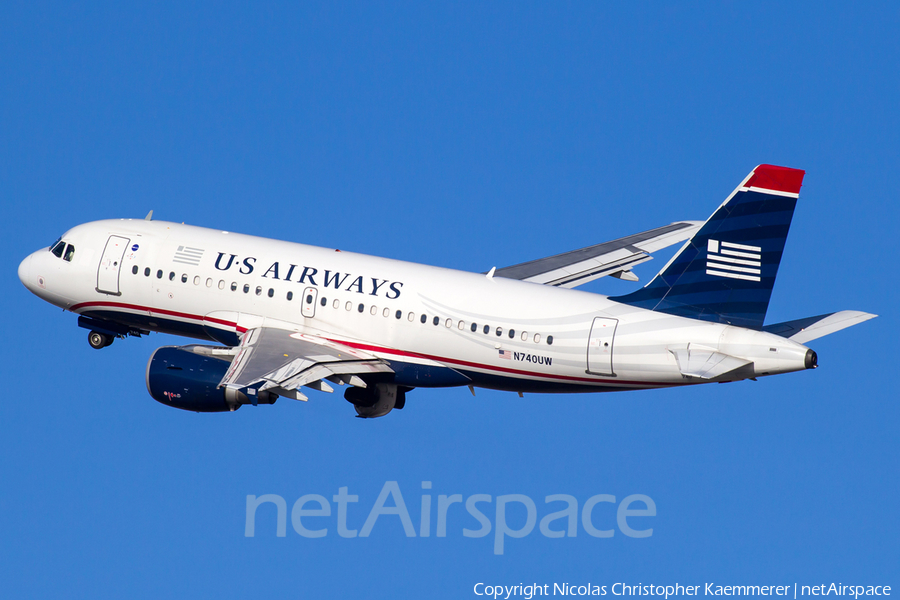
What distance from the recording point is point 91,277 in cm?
4822

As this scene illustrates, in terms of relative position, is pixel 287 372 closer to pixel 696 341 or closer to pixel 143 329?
pixel 143 329

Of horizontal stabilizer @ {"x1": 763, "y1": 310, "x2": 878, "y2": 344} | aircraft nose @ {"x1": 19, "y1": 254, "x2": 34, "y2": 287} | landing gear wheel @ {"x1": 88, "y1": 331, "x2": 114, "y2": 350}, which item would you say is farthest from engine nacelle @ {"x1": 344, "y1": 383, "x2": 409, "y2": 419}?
aircraft nose @ {"x1": 19, "y1": 254, "x2": 34, "y2": 287}

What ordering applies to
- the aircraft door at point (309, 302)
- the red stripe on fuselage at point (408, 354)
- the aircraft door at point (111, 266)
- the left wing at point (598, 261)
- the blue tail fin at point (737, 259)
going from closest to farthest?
1. the blue tail fin at point (737, 259)
2. the red stripe on fuselage at point (408, 354)
3. the aircraft door at point (309, 302)
4. the aircraft door at point (111, 266)
5. the left wing at point (598, 261)

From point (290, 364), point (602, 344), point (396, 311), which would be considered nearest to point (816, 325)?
point (602, 344)

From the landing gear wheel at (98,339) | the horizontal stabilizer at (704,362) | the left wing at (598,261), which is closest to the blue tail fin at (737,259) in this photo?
the horizontal stabilizer at (704,362)

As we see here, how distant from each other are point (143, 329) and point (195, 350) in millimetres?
5347

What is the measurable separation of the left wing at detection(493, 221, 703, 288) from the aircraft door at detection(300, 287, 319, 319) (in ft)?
24.5

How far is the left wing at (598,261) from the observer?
4991 cm

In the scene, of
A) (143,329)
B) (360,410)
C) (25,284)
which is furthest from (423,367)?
(25,284)

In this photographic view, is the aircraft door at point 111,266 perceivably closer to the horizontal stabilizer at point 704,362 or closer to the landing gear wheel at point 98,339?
the landing gear wheel at point 98,339

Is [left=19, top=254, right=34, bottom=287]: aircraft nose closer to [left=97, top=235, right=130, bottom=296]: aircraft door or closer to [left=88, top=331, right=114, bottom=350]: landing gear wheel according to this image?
[left=88, top=331, right=114, bottom=350]: landing gear wheel

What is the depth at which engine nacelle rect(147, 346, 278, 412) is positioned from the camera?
1681 inches

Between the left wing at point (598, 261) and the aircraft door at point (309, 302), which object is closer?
the aircraft door at point (309, 302)

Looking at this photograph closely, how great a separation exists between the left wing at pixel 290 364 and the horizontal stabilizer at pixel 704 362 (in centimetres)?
968
